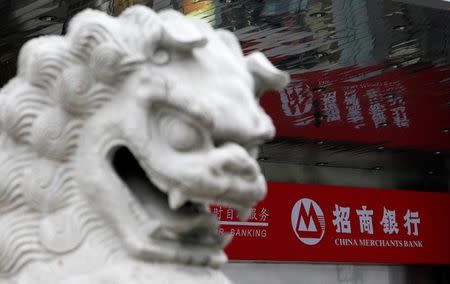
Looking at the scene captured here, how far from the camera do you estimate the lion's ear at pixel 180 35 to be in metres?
1.25

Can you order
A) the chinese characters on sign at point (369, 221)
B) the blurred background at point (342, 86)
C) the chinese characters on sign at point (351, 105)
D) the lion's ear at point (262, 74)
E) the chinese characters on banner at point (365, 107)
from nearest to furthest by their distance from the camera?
the lion's ear at point (262, 74) < the blurred background at point (342, 86) < the chinese characters on banner at point (365, 107) < the chinese characters on sign at point (351, 105) < the chinese characters on sign at point (369, 221)

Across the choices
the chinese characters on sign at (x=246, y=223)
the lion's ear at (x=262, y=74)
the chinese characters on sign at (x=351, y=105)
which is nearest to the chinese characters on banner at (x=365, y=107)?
the chinese characters on sign at (x=351, y=105)

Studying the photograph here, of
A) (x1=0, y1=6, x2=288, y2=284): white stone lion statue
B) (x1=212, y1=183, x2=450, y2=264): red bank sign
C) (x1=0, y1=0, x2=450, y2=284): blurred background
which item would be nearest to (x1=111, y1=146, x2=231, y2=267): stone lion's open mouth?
(x1=0, y1=6, x2=288, y2=284): white stone lion statue

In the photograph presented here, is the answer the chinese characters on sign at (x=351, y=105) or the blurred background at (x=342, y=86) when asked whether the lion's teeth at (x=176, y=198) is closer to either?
the blurred background at (x=342, y=86)

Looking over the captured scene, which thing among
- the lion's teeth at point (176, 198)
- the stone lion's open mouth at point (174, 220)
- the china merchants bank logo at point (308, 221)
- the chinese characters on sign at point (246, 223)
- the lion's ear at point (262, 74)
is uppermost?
A: the lion's ear at point (262, 74)

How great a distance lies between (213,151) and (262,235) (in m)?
6.20

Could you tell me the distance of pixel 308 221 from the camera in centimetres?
767

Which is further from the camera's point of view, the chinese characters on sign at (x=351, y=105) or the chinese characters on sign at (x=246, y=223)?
the chinese characters on sign at (x=246, y=223)

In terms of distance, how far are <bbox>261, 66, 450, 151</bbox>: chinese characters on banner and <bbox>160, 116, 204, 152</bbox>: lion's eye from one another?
5380 mm

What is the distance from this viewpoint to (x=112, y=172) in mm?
1265

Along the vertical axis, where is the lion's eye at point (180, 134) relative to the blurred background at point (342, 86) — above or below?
above

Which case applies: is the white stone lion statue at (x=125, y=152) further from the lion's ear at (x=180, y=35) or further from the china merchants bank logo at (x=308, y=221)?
the china merchants bank logo at (x=308, y=221)

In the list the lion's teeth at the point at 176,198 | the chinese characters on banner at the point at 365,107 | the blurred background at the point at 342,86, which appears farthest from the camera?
the chinese characters on banner at the point at 365,107

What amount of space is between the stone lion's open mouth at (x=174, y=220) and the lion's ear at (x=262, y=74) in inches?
6.6
